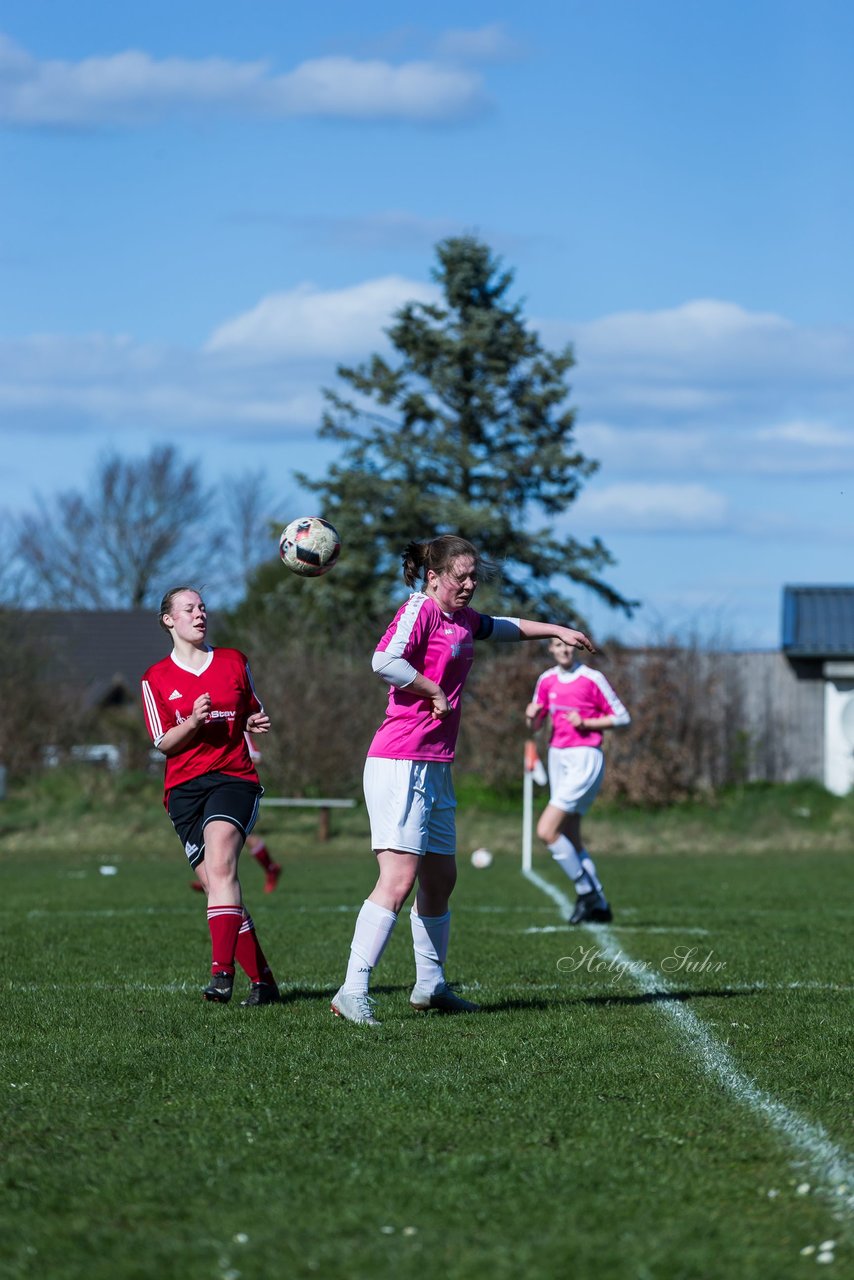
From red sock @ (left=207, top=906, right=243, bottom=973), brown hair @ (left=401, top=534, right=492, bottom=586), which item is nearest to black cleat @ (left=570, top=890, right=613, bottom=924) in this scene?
red sock @ (left=207, top=906, right=243, bottom=973)

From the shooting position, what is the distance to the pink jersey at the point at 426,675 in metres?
7.14

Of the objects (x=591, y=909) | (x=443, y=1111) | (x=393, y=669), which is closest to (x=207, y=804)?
(x=393, y=669)

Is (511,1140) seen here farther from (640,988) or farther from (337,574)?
(337,574)

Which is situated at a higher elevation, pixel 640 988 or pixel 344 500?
pixel 344 500

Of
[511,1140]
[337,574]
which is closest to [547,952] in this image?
[511,1140]

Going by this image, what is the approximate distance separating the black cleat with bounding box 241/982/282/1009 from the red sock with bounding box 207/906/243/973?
144 millimetres

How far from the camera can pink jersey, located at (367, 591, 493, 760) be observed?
23.4 ft

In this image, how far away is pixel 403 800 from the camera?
7129 mm

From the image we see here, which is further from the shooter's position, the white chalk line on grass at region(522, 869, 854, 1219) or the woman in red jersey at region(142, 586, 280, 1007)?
the woman in red jersey at region(142, 586, 280, 1007)

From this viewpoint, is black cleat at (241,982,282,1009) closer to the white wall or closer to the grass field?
the grass field

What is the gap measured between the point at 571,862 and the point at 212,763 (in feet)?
16.4

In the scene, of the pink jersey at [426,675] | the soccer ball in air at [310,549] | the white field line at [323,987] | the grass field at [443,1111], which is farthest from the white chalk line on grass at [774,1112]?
the soccer ball in air at [310,549]

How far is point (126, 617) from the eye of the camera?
2163 inches

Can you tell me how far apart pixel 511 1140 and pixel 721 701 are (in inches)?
976
